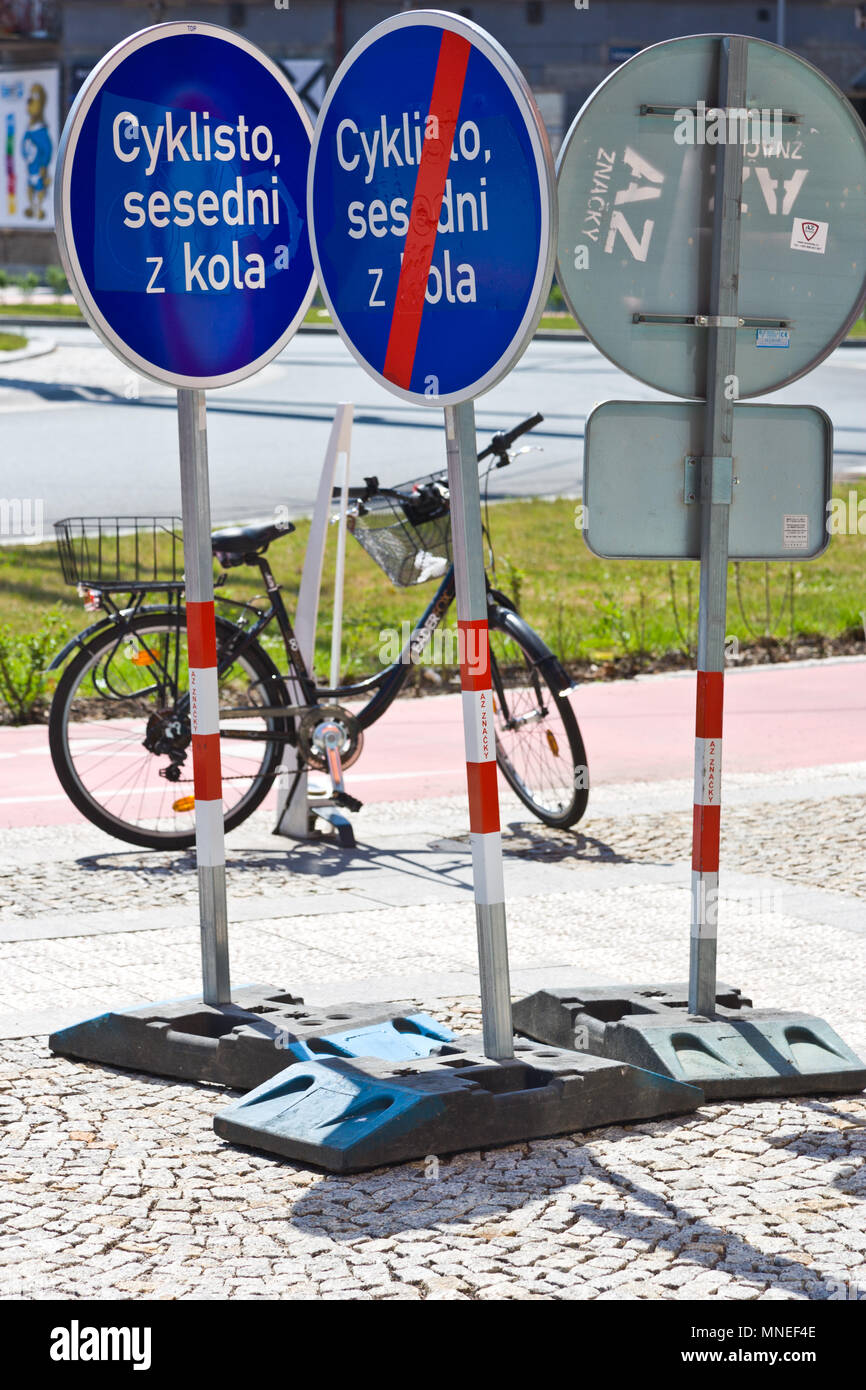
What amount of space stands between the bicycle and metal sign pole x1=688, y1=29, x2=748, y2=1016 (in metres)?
2.21

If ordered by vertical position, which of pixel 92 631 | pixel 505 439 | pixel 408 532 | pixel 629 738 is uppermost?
pixel 505 439

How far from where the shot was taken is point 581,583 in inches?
507

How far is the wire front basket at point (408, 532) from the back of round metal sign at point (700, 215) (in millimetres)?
2624

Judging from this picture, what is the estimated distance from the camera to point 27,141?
174ft

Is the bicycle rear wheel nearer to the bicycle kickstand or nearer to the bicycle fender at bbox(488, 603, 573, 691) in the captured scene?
the bicycle fender at bbox(488, 603, 573, 691)

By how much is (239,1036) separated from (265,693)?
8.86 feet

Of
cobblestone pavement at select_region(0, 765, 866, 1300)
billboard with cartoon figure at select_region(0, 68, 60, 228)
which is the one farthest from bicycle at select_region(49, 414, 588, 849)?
billboard with cartoon figure at select_region(0, 68, 60, 228)

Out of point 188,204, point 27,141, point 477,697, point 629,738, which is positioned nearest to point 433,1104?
point 477,697

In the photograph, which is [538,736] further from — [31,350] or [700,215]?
[31,350]

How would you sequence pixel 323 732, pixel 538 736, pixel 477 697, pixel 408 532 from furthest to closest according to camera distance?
1. pixel 538 736
2. pixel 408 532
3. pixel 323 732
4. pixel 477 697

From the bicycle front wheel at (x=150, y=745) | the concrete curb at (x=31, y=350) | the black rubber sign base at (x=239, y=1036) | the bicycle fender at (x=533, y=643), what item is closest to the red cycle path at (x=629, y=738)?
the bicycle front wheel at (x=150, y=745)

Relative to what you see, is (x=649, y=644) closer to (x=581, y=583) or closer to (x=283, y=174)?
(x=581, y=583)
